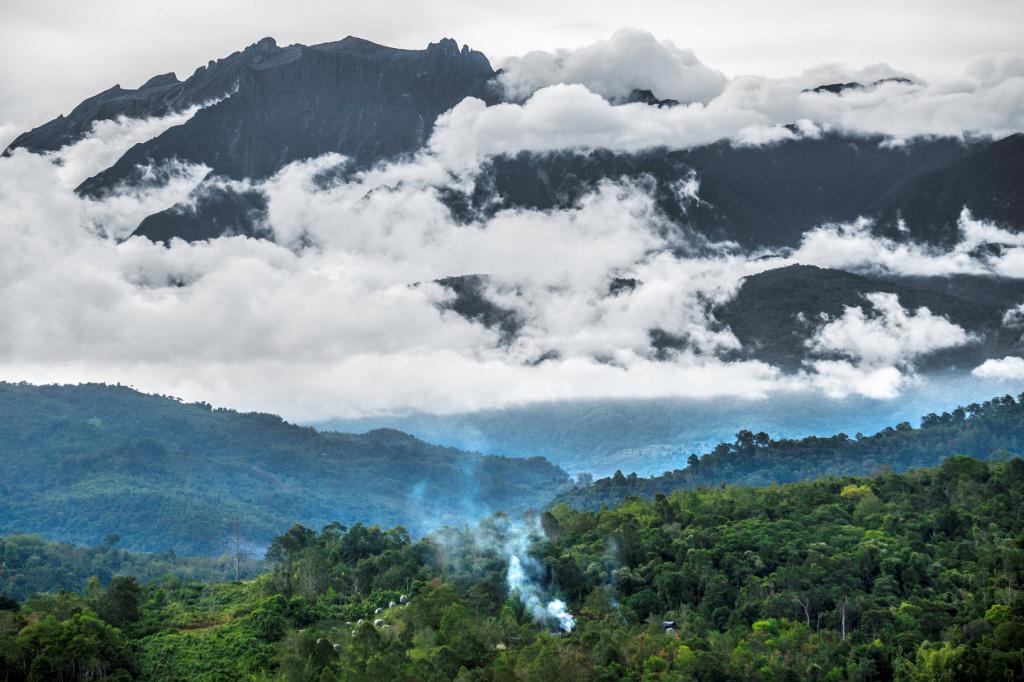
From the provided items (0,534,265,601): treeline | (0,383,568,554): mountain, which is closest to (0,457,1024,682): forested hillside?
(0,534,265,601): treeline

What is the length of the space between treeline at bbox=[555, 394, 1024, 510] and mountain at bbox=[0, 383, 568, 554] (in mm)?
21231

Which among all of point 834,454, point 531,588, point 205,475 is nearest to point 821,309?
point 834,454

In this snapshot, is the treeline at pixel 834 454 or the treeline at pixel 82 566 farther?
the treeline at pixel 834 454

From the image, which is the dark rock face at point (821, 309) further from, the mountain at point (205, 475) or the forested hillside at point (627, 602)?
the forested hillside at point (627, 602)

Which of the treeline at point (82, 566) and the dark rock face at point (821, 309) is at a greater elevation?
the dark rock face at point (821, 309)

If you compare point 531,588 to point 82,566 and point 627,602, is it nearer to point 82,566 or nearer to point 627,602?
point 627,602

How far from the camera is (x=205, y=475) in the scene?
525 feet

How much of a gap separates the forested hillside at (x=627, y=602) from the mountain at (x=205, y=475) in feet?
205

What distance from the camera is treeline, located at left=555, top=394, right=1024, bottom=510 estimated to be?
368 feet

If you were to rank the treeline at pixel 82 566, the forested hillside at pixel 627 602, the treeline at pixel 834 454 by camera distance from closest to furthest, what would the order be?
the forested hillside at pixel 627 602 → the treeline at pixel 82 566 → the treeline at pixel 834 454

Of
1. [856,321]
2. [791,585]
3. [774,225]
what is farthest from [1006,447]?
[774,225]

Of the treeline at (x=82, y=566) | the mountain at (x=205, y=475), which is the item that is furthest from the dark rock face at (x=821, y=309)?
the treeline at (x=82, y=566)

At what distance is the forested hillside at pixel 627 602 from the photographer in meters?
50.3

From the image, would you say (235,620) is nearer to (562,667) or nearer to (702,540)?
(562,667)
